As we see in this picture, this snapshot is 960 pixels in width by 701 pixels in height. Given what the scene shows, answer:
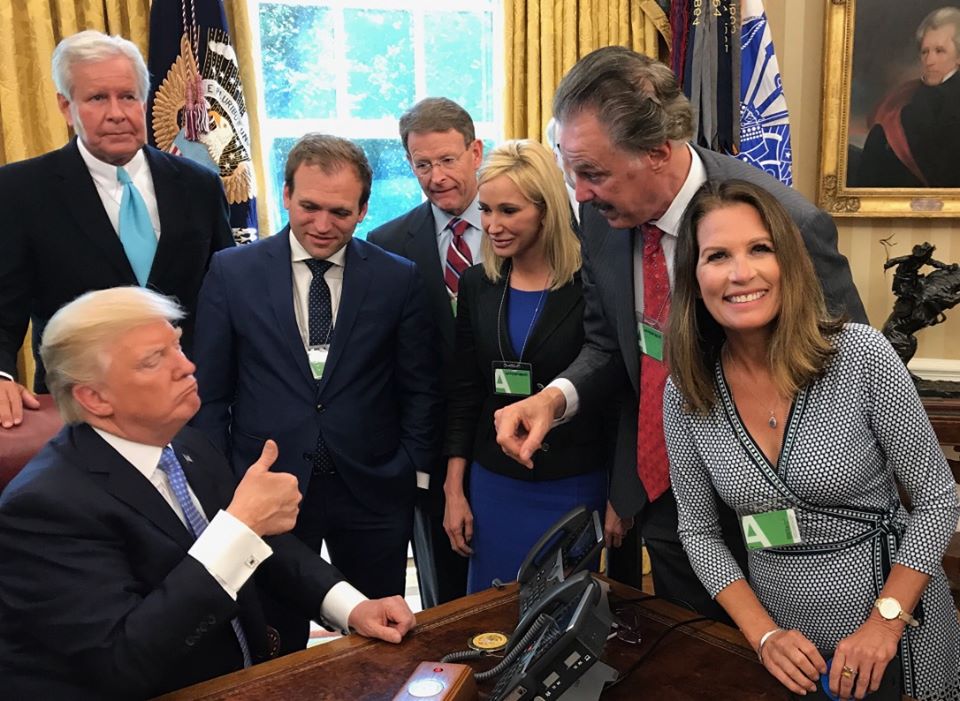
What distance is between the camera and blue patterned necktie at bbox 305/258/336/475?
2553mm

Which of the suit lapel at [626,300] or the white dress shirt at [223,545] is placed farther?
the suit lapel at [626,300]

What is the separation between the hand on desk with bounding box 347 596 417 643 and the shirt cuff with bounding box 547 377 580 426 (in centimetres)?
63

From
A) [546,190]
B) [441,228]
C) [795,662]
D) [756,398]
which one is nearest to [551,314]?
[546,190]

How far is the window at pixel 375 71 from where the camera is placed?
455 cm

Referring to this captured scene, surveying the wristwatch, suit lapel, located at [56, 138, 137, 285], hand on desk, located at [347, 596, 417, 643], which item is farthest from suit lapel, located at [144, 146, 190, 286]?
the wristwatch

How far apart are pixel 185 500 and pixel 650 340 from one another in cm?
109

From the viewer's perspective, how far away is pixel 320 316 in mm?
2588

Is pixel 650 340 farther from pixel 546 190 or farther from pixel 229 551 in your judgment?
pixel 229 551

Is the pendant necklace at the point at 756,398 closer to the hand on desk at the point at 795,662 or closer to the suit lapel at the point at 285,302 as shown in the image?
the hand on desk at the point at 795,662

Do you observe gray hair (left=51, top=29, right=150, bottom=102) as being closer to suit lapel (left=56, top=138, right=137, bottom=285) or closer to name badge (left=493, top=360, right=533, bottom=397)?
suit lapel (left=56, top=138, right=137, bottom=285)

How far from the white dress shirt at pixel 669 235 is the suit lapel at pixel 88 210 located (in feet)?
4.86

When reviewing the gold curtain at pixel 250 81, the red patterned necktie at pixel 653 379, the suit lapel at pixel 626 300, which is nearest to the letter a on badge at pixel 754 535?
the red patterned necktie at pixel 653 379

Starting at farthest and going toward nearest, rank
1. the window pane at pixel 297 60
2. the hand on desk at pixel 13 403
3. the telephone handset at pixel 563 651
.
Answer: the window pane at pixel 297 60 < the hand on desk at pixel 13 403 < the telephone handset at pixel 563 651

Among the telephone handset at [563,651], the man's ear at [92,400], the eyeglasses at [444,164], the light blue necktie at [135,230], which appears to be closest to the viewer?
the telephone handset at [563,651]
